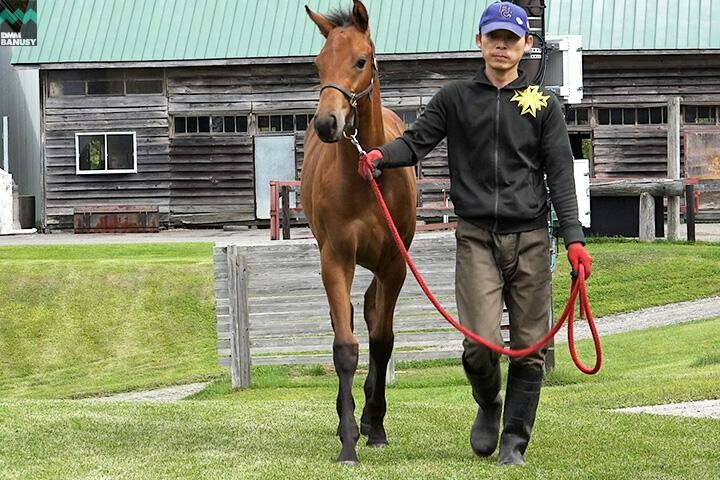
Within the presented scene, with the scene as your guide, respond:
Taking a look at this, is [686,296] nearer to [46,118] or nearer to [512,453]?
[512,453]

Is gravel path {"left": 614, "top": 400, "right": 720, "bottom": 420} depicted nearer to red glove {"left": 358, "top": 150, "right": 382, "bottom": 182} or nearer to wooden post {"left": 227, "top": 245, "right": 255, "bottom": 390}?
red glove {"left": 358, "top": 150, "right": 382, "bottom": 182}

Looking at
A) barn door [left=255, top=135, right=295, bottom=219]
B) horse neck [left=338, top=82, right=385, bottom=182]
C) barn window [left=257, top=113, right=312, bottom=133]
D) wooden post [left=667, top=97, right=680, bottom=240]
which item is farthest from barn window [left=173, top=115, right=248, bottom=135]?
horse neck [left=338, top=82, right=385, bottom=182]

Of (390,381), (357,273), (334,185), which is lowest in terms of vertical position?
(390,381)

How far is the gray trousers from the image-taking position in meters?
7.45

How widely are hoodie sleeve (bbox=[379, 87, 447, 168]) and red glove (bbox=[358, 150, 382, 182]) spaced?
31 mm

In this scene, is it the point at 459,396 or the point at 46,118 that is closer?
the point at 459,396

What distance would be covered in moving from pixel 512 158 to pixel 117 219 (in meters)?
26.9

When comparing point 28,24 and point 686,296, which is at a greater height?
point 28,24

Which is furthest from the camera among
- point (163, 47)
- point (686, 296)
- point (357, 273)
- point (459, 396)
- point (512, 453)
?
point (163, 47)

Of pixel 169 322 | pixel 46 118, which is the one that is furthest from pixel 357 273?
pixel 46 118

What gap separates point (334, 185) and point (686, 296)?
1421 cm

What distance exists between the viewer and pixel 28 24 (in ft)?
111

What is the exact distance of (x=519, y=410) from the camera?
296 inches

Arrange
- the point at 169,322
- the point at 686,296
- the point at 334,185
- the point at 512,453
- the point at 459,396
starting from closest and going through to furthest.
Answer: the point at 512,453 → the point at 334,185 → the point at 459,396 → the point at 169,322 → the point at 686,296
